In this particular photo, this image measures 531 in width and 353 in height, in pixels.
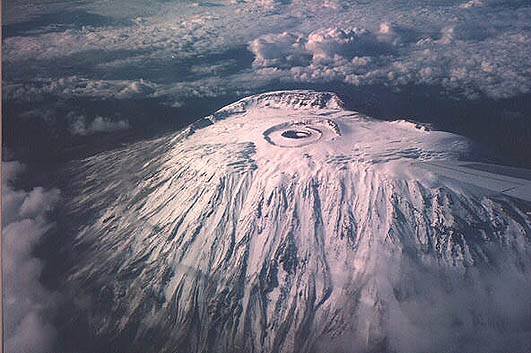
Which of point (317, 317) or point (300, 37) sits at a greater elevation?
point (300, 37)

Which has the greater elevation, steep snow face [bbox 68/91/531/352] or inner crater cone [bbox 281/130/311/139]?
inner crater cone [bbox 281/130/311/139]

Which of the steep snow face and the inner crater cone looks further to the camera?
the inner crater cone

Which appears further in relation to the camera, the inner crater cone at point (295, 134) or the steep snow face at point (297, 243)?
the inner crater cone at point (295, 134)

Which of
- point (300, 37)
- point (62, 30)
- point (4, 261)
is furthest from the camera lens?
point (62, 30)

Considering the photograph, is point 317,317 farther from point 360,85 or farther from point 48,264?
point 360,85

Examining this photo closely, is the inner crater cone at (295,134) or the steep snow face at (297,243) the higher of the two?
the inner crater cone at (295,134)

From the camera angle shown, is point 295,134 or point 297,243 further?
point 295,134

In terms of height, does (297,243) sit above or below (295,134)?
below

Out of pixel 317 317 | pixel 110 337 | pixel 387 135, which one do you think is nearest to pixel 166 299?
pixel 110 337
